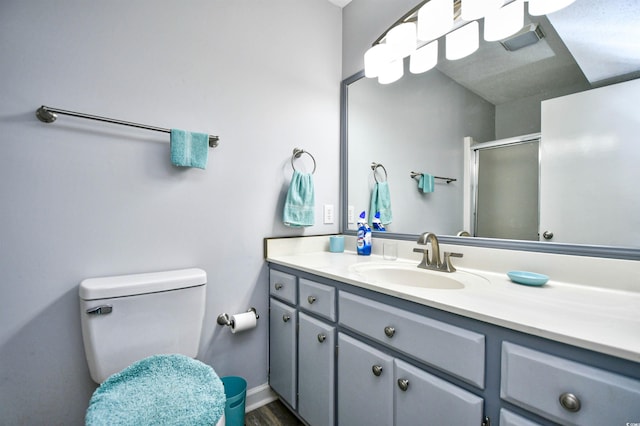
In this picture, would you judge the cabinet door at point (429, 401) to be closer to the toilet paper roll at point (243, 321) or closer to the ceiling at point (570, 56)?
the toilet paper roll at point (243, 321)

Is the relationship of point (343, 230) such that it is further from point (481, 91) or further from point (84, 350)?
point (84, 350)

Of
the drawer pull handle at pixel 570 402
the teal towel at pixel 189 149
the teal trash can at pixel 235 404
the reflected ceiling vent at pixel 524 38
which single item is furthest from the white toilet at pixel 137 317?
the reflected ceiling vent at pixel 524 38

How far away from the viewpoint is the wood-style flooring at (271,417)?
4.58 feet

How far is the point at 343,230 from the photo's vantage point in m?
1.92

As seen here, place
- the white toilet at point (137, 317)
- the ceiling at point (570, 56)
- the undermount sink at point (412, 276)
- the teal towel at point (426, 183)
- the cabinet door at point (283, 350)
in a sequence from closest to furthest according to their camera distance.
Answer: the ceiling at point (570, 56)
the white toilet at point (137, 317)
the undermount sink at point (412, 276)
the cabinet door at point (283, 350)
the teal towel at point (426, 183)

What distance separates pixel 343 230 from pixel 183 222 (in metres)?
1.02

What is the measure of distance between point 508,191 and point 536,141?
216mm

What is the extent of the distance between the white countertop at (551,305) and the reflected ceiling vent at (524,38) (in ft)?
2.77

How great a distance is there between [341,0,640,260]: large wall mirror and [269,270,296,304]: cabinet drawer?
64 centimetres

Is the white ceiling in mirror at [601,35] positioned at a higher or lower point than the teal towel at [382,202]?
higher

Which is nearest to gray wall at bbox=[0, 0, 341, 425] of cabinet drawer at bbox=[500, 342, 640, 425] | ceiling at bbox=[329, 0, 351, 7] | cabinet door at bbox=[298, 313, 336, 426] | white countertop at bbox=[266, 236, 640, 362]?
ceiling at bbox=[329, 0, 351, 7]

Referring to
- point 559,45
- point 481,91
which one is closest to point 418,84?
point 481,91

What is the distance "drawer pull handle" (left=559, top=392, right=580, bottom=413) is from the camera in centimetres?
55

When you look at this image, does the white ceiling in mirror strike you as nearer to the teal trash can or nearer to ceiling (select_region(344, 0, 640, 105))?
ceiling (select_region(344, 0, 640, 105))
